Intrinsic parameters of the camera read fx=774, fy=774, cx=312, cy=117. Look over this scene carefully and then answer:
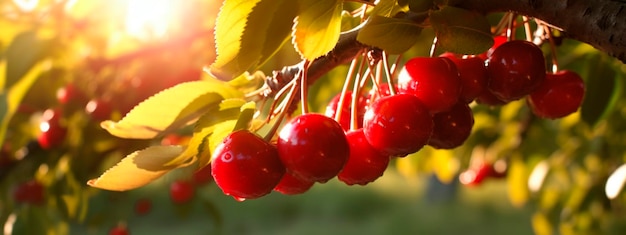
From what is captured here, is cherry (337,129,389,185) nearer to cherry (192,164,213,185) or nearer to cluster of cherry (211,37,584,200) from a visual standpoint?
cluster of cherry (211,37,584,200)

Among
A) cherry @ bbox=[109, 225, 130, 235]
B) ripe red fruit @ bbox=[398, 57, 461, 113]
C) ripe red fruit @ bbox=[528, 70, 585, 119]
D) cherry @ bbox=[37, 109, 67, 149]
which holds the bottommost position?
cherry @ bbox=[109, 225, 130, 235]

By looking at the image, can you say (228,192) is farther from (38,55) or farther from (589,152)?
(589,152)

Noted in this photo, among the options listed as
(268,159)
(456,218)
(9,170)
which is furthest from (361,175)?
(456,218)

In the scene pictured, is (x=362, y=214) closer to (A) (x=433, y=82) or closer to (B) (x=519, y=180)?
(B) (x=519, y=180)

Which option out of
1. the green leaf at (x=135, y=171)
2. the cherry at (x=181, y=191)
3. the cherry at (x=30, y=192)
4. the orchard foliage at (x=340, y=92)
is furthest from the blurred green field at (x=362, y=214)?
the green leaf at (x=135, y=171)

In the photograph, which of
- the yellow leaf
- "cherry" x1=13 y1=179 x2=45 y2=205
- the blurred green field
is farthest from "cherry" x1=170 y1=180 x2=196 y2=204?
the blurred green field

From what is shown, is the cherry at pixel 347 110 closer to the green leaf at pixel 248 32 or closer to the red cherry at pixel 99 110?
the green leaf at pixel 248 32
